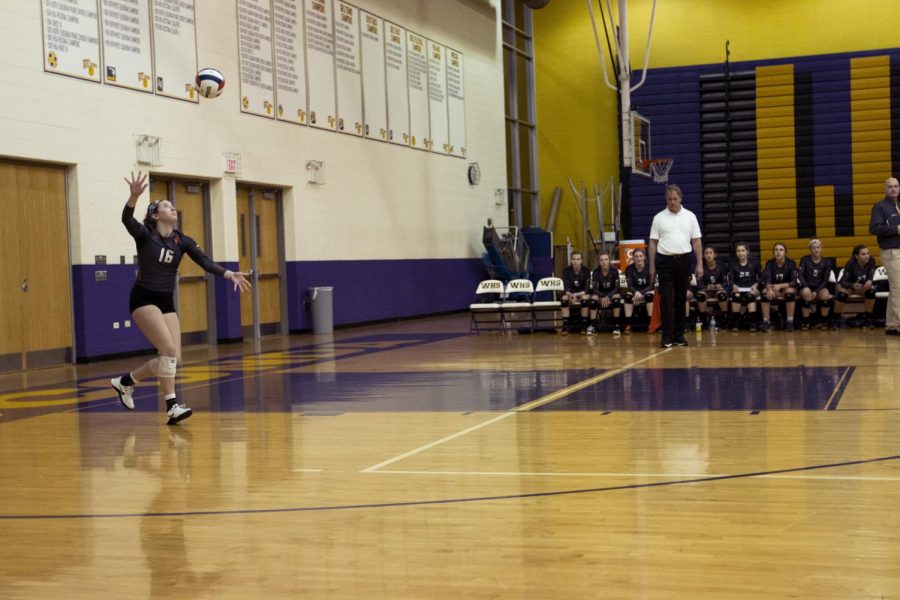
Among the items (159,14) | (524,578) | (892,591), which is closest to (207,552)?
(524,578)

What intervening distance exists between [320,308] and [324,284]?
0.79 metres

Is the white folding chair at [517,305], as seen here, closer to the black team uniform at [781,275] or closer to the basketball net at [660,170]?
the black team uniform at [781,275]

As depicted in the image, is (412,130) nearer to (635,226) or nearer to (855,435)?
(635,226)

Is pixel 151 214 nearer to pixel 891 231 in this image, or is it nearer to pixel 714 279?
pixel 891 231

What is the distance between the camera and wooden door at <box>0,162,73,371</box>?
45.7 ft

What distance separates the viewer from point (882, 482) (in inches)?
216

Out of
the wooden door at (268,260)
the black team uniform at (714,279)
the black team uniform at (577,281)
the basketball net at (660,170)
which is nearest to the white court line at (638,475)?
Result: the black team uniform at (714,279)

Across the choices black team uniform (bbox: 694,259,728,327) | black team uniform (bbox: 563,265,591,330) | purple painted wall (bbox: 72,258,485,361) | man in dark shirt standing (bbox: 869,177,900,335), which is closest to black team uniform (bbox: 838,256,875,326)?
man in dark shirt standing (bbox: 869,177,900,335)

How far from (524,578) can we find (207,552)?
139 centimetres

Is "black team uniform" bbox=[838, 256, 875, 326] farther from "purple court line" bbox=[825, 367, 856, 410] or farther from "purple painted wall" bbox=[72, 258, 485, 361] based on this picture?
"purple painted wall" bbox=[72, 258, 485, 361]

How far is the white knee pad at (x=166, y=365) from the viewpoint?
8.68m

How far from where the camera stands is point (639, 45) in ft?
97.4

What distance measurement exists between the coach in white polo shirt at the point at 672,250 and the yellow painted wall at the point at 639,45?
16.5 meters

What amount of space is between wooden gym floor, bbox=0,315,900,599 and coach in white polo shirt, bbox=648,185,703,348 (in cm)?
269
